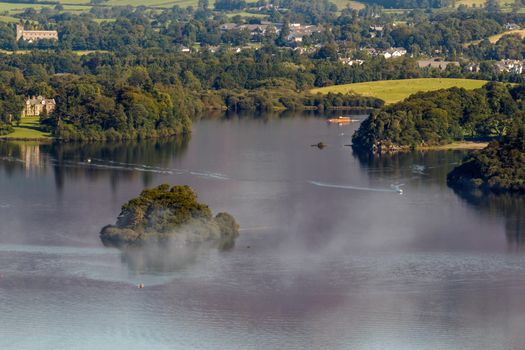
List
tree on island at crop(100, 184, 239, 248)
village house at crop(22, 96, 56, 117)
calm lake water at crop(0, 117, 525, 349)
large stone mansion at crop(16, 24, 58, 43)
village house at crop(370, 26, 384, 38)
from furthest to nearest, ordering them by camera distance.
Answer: village house at crop(370, 26, 384, 38) → large stone mansion at crop(16, 24, 58, 43) → village house at crop(22, 96, 56, 117) → tree on island at crop(100, 184, 239, 248) → calm lake water at crop(0, 117, 525, 349)

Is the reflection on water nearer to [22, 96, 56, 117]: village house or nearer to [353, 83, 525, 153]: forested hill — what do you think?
[353, 83, 525, 153]: forested hill

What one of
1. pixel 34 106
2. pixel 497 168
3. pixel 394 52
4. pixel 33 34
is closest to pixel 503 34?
pixel 394 52

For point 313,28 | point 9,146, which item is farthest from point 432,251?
point 313,28

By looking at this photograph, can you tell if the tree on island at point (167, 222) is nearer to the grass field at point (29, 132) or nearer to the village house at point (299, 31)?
the grass field at point (29, 132)

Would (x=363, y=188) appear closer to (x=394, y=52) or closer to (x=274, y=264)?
(x=274, y=264)

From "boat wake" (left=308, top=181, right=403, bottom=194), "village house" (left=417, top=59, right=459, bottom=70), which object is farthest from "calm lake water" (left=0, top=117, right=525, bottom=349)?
"village house" (left=417, top=59, right=459, bottom=70)

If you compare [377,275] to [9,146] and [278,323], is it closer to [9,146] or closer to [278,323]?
[278,323]
